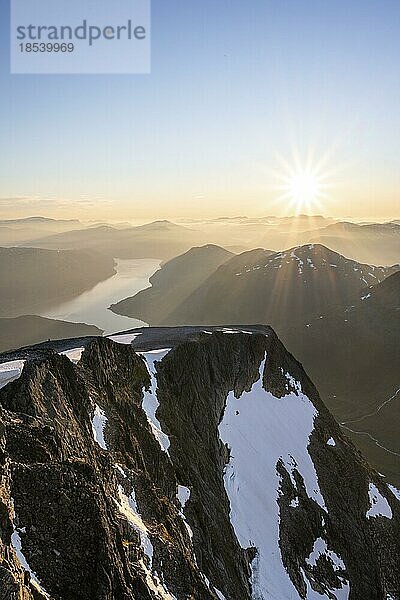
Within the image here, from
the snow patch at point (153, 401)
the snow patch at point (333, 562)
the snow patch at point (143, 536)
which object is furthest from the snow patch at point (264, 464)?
the snow patch at point (143, 536)

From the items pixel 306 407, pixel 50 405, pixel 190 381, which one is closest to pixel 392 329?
pixel 306 407

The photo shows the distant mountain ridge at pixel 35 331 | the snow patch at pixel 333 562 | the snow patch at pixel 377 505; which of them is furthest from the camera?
the distant mountain ridge at pixel 35 331

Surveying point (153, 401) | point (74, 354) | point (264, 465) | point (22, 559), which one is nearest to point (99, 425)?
point (74, 354)

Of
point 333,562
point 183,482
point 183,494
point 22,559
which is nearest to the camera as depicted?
point 22,559

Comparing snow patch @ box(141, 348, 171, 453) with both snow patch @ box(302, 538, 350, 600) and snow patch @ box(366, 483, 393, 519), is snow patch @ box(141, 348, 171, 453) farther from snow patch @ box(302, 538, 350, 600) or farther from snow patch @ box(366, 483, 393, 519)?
snow patch @ box(366, 483, 393, 519)

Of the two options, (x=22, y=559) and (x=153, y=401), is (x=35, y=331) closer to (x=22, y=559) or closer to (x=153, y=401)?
(x=153, y=401)

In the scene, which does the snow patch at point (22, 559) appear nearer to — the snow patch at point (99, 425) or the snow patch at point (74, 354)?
the snow patch at point (99, 425)

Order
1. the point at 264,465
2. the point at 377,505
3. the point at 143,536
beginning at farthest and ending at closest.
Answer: the point at 377,505, the point at 264,465, the point at 143,536

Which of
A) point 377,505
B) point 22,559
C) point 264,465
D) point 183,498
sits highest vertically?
point 22,559
